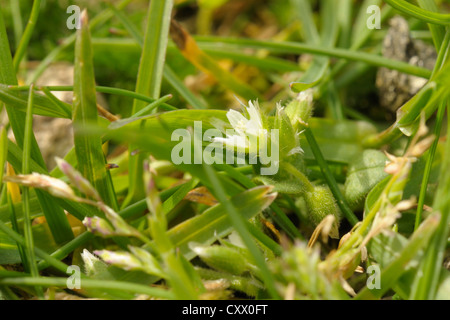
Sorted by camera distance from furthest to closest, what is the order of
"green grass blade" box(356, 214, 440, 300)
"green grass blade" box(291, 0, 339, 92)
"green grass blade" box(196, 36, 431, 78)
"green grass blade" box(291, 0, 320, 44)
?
"green grass blade" box(291, 0, 320, 44)
"green grass blade" box(291, 0, 339, 92)
"green grass blade" box(196, 36, 431, 78)
"green grass blade" box(356, 214, 440, 300)

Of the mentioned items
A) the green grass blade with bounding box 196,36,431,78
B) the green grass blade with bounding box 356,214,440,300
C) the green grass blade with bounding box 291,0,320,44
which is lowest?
the green grass blade with bounding box 356,214,440,300

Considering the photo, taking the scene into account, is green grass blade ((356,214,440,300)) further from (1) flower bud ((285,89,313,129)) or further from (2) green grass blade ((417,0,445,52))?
(2) green grass blade ((417,0,445,52))

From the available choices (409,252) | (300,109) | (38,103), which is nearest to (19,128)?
(38,103)

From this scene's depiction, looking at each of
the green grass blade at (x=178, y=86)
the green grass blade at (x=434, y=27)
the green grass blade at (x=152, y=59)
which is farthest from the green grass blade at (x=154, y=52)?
the green grass blade at (x=434, y=27)

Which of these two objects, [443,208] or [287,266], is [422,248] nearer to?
[443,208]

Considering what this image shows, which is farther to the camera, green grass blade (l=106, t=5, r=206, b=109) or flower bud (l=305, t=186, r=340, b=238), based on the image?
green grass blade (l=106, t=5, r=206, b=109)

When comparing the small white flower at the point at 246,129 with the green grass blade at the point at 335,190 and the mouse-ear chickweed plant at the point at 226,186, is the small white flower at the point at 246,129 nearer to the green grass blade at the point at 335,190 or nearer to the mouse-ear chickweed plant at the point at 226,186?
the mouse-ear chickweed plant at the point at 226,186

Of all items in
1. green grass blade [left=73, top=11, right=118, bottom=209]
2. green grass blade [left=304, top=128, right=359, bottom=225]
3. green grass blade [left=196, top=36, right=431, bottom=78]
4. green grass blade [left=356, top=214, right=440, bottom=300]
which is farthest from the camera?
green grass blade [left=196, top=36, right=431, bottom=78]

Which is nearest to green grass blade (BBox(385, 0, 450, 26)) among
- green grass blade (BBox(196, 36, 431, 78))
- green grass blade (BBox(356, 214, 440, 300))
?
green grass blade (BBox(196, 36, 431, 78))
